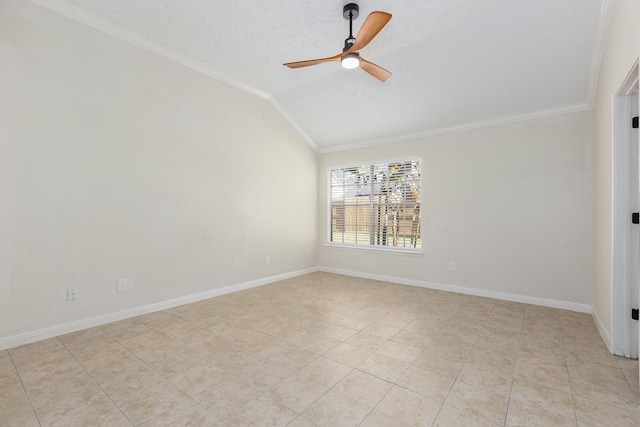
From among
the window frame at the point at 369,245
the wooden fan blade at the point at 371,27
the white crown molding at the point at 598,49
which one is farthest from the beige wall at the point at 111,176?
the white crown molding at the point at 598,49

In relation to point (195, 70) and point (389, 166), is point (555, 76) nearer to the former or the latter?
point (389, 166)

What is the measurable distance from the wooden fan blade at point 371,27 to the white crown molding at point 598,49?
188cm

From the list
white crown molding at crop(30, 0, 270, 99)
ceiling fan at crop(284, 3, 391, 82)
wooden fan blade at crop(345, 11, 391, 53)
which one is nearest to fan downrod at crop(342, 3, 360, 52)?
ceiling fan at crop(284, 3, 391, 82)

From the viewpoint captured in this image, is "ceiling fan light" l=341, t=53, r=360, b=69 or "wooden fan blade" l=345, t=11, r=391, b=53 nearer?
"wooden fan blade" l=345, t=11, r=391, b=53

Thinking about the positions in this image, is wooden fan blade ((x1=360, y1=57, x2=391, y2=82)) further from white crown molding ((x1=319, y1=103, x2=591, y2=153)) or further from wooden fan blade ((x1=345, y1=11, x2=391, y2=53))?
white crown molding ((x1=319, y1=103, x2=591, y2=153))

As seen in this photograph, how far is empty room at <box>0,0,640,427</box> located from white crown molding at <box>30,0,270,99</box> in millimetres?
17

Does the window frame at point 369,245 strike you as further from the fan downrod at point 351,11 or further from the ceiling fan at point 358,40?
the fan downrod at point 351,11

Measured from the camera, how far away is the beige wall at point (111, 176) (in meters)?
2.53

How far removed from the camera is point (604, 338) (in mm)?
2652

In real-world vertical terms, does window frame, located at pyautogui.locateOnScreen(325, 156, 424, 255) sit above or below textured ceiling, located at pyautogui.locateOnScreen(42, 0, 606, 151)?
below

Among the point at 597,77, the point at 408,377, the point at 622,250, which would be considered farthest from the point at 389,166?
the point at 408,377

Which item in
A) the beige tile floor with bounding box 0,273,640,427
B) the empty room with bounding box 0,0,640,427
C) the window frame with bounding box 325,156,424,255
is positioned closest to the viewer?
the beige tile floor with bounding box 0,273,640,427

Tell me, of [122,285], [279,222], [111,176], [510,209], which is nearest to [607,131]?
[510,209]

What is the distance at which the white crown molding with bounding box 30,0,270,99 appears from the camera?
8.86ft
